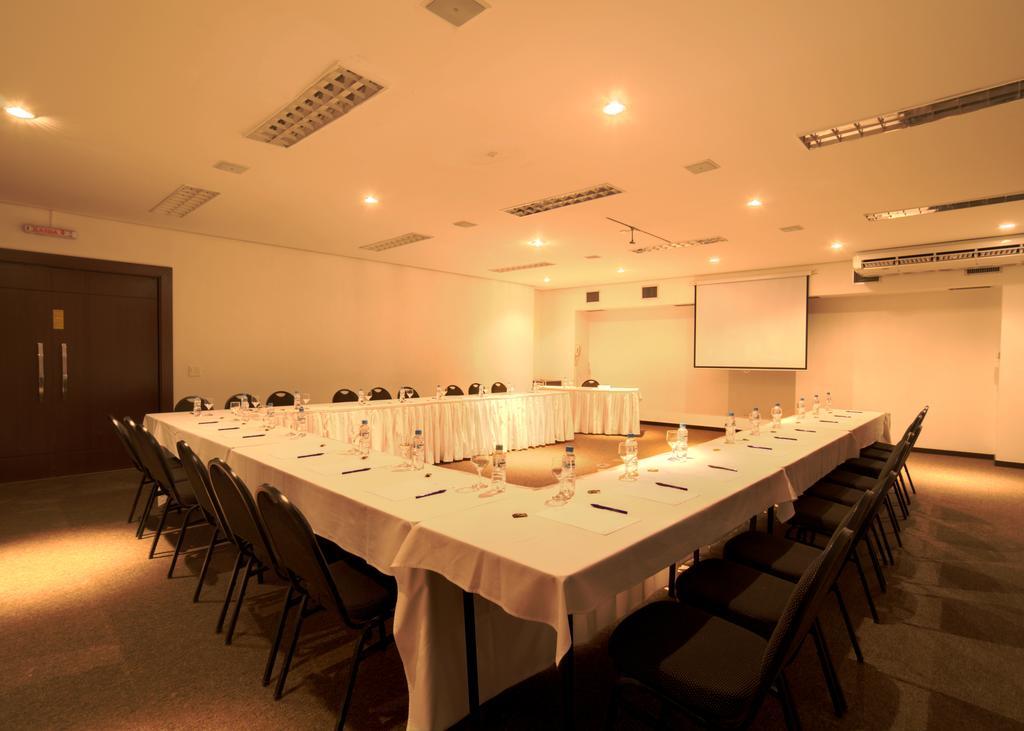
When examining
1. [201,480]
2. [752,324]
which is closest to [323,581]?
[201,480]

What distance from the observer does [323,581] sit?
1.80 m

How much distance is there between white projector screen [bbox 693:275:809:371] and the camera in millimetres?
8555

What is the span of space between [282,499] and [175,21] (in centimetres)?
232

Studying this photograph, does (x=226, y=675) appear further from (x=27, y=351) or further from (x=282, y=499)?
(x=27, y=351)

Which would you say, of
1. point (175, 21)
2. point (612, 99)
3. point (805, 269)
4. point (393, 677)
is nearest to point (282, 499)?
point (393, 677)

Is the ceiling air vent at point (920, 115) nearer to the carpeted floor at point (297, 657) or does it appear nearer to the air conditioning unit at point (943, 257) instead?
the carpeted floor at point (297, 657)

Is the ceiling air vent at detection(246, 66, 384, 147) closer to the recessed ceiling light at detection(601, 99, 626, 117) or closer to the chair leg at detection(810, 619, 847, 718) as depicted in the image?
the recessed ceiling light at detection(601, 99, 626, 117)

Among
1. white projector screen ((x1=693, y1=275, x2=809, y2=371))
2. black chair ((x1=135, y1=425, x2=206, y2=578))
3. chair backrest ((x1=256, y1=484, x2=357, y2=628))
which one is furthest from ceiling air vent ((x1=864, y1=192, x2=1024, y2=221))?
black chair ((x1=135, y1=425, x2=206, y2=578))

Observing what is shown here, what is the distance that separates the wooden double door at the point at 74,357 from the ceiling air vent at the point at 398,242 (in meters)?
2.63

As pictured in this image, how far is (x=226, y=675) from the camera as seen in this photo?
2252 mm

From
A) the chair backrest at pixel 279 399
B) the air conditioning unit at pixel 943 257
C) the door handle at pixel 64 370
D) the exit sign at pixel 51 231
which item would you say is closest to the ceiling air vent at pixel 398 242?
the chair backrest at pixel 279 399

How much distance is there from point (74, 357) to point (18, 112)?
3.66m

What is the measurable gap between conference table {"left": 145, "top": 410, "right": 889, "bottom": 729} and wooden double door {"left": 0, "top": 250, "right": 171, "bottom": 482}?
454 cm

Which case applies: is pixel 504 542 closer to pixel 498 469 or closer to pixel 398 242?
pixel 498 469
